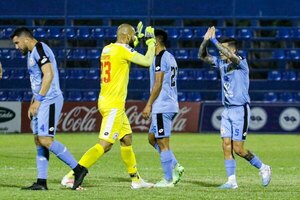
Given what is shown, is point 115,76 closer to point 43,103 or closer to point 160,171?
point 43,103

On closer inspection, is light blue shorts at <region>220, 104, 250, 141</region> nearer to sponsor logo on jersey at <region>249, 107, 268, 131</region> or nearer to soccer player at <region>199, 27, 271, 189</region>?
soccer player at <region>199, 27, 271, 189</region>

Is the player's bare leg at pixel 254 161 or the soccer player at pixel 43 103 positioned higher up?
the soccer player at pixel 43 103

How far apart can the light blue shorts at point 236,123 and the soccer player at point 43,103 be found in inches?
97.7

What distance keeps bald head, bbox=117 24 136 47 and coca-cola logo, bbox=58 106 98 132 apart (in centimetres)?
1676

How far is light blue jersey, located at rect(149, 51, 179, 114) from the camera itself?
15.3 meters

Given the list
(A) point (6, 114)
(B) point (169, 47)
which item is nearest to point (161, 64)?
(A) point (6, 114)

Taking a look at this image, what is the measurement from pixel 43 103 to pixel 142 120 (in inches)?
671

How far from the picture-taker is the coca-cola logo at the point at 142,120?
30938 mm


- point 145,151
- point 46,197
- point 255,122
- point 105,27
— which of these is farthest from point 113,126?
point 105,27

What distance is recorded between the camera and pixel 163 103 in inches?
610

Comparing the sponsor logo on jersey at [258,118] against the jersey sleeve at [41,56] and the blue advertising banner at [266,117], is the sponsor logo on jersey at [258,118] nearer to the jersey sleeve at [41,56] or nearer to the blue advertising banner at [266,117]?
the blue advertising banner at [266,117]

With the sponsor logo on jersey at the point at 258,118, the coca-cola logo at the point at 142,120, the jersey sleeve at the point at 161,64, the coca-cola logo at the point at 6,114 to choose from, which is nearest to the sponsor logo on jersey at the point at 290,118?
the sponsor logo on jersey at the point at 258,118

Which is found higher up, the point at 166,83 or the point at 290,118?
the point at 166,83

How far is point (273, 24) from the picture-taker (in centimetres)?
3741
